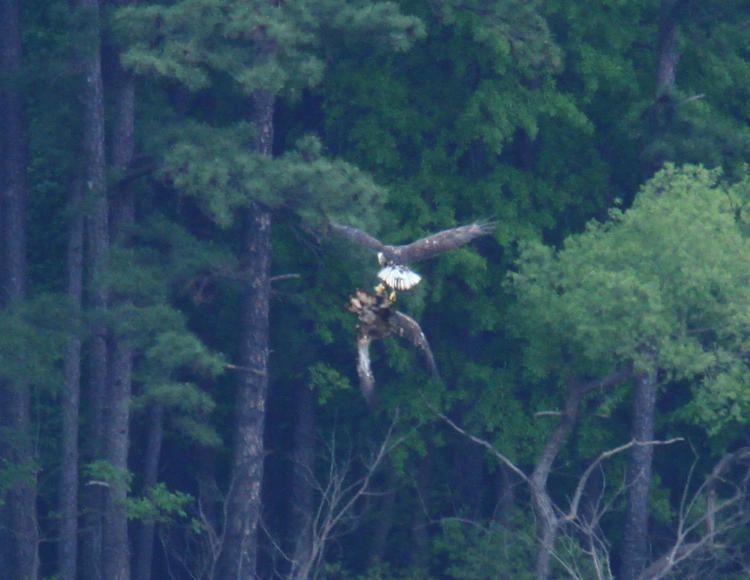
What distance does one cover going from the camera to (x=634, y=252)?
17.1 metres

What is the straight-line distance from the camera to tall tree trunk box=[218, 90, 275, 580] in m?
19.5

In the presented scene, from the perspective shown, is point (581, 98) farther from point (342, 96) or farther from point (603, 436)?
point (603, 436)

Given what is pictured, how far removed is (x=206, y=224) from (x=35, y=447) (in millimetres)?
3952

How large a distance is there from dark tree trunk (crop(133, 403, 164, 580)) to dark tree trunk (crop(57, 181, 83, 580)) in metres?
1.16

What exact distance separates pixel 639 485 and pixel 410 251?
6.98 metres

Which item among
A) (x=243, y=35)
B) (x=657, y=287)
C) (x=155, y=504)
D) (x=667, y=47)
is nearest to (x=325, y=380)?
(x=155, y=504)

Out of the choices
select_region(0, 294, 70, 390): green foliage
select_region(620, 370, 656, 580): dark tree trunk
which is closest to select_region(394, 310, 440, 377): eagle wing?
select_region(0, 294, 70, 390): green foliage

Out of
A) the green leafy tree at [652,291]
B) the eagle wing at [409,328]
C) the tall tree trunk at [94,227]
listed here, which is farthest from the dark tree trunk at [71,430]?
the eagle wing at [409,328]

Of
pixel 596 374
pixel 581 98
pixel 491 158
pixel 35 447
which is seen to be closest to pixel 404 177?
pixel 491 158

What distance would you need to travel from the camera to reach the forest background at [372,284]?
688 inches

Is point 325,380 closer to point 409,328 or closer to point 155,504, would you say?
point 155,504

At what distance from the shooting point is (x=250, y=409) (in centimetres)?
1981

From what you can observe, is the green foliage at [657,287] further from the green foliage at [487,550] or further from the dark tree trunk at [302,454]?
the dark tree trunk at [302,454]

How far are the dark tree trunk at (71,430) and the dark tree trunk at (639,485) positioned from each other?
743cm
